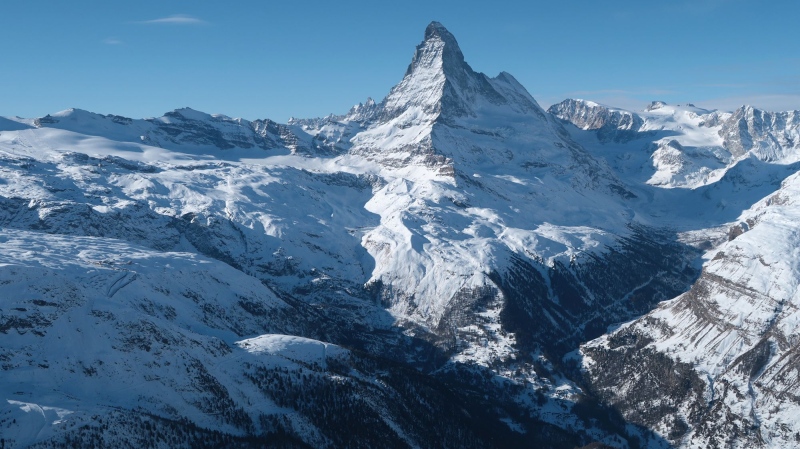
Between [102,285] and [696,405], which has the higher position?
[102,285]

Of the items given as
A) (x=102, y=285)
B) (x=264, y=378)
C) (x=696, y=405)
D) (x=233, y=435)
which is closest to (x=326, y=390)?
(x=264, y=378)

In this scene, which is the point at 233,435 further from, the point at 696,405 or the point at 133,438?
the point at 696,405

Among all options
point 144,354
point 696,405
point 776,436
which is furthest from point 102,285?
point 776,436

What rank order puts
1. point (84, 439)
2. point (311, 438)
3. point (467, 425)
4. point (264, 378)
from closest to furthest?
point (84, 439)
point (311, 438)
point (264, 378)
point (467, 425)

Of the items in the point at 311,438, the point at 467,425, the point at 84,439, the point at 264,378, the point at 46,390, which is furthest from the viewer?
the point at 467,425

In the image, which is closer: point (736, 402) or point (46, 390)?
point (46, 390)

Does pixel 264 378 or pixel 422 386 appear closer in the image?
pixel 264 378

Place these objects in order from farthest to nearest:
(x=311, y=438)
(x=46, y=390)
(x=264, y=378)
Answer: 1. (x=264, y=378)
2. (x=311, y=438)
3. (x=46, y=390)

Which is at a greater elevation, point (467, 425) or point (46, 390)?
point (46, 390)

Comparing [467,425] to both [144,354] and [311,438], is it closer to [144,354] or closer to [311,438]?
[311,438]
